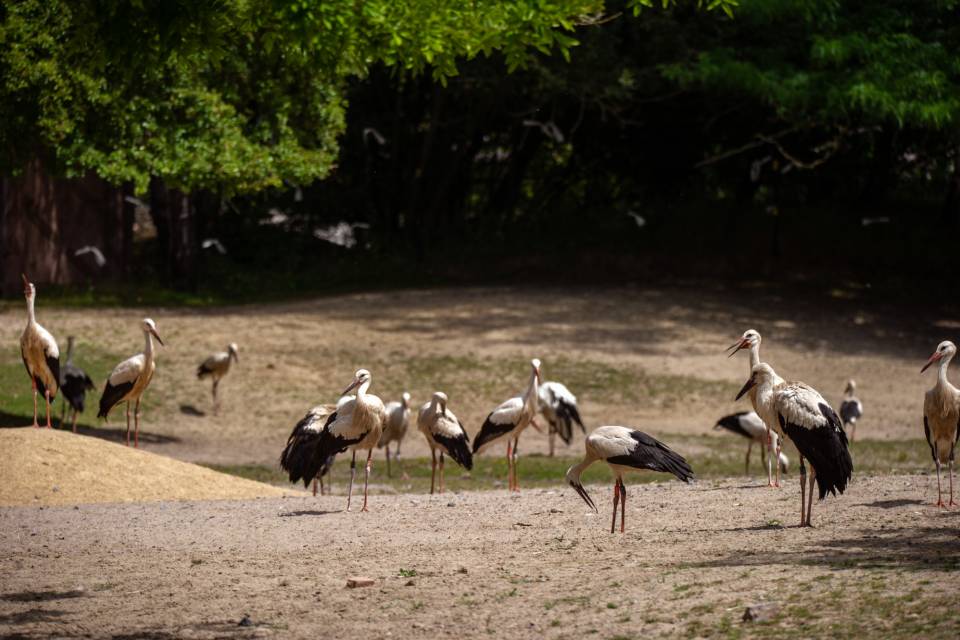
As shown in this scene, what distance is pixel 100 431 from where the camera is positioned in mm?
19188

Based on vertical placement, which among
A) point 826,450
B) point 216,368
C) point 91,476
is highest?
point 826,450

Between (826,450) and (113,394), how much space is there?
31.2 ft

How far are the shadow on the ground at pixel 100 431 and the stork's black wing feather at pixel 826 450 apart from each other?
11.2 m

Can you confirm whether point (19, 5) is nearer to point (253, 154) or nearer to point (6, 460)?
point (253, 154)

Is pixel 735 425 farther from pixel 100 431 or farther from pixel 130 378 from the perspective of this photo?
pixel 100 431

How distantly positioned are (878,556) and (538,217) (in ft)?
90.6

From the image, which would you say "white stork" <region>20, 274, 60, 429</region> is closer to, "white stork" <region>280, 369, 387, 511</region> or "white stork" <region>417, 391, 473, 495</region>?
"white stork" <region>280, 369, 387, 511</region>

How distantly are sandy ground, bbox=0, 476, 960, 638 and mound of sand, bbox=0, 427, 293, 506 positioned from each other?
0.63 metres

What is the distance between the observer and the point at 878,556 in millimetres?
8633

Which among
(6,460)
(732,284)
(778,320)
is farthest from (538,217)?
(6,460)

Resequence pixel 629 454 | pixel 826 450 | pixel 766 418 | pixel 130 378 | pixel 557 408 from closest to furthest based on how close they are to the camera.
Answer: pixel 826 450 → pixel 629 454 → pixel 766 418 → pixel 130 378 → pixel 557 408

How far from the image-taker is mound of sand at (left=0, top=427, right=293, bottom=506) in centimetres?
1304

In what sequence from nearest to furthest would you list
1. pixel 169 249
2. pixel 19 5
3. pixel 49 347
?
pixel 49 347
pixel 19 5
pixel 169 249

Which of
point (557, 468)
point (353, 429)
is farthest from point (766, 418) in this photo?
point (557, 468)
